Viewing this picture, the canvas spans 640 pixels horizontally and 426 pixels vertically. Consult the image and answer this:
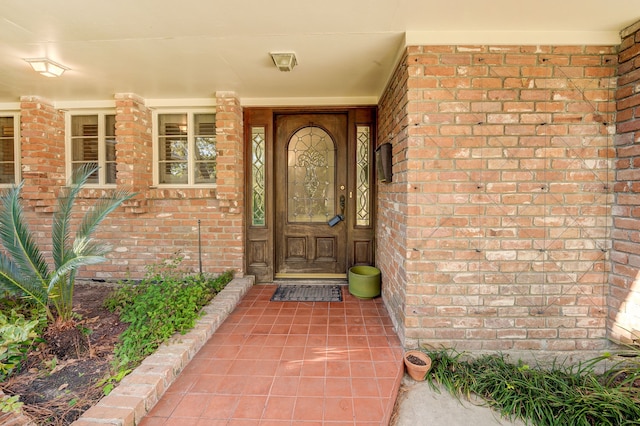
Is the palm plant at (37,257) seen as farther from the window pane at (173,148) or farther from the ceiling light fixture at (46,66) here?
the window pane at (173,148)

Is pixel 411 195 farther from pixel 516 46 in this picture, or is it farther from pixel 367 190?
pixel 367 190

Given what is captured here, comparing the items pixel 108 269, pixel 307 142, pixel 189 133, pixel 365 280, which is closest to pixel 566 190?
pixel 365 280

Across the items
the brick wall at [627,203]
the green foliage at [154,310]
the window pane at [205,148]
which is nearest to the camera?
the brick wall at [627,203]

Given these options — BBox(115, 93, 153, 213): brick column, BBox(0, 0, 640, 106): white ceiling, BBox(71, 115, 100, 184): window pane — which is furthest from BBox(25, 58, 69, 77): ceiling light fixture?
BBox(71, 115, 100, 184): window pane

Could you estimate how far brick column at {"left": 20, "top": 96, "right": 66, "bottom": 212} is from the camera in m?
3.69

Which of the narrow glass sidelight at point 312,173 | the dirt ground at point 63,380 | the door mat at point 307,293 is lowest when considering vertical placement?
the dirt ground at point 63,380

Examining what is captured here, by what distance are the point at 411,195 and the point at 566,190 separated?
1.14 metres

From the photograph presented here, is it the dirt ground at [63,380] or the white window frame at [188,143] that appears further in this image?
the white window frame at [188,143]

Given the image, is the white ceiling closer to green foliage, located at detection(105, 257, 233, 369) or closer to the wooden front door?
the wooden front door

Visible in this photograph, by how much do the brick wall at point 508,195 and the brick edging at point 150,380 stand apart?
1.61 m

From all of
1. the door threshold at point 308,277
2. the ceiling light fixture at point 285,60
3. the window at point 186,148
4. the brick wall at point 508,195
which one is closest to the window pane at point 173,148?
the window at point 186,148

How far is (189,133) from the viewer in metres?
3.95

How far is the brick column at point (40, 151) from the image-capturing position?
12.1 ft

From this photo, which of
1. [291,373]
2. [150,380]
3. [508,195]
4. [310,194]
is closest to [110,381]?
[150,380]
